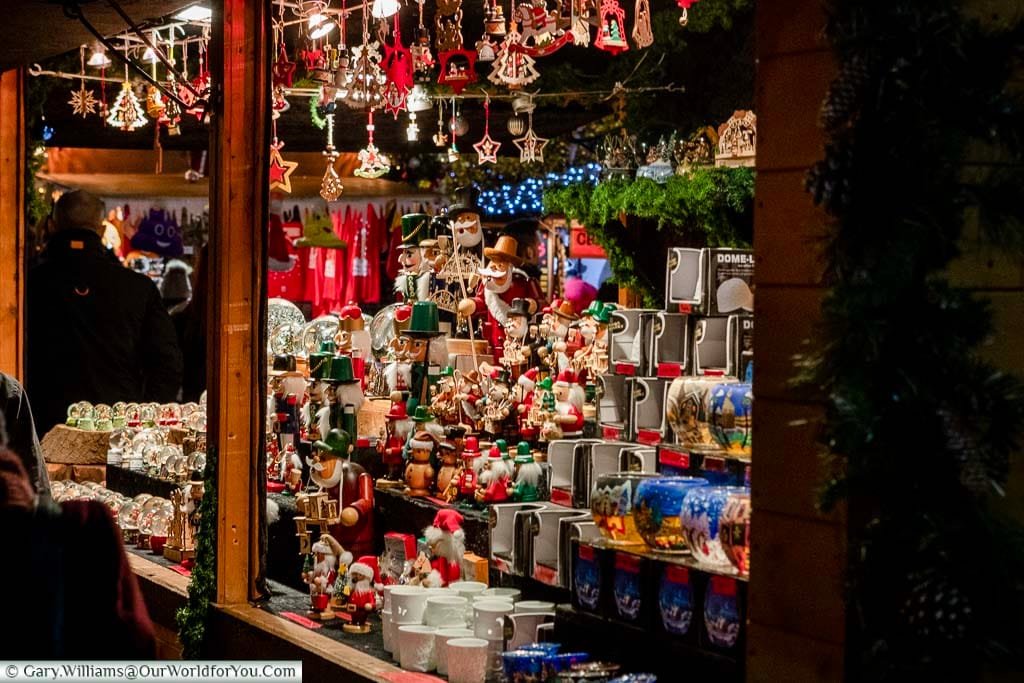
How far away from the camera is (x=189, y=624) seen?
173 inches

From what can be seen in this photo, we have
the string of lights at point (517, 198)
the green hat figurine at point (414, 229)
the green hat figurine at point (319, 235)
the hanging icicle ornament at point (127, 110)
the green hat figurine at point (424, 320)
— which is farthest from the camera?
the green hat figurine at point (319, 235)

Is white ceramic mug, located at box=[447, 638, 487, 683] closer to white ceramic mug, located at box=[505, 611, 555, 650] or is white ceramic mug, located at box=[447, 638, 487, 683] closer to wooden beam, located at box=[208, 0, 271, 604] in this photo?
white ceramic mug, located at box=[505, 611, 555, 650]

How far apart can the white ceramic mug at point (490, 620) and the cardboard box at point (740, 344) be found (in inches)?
33.6

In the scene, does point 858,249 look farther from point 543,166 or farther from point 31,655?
point 543,166

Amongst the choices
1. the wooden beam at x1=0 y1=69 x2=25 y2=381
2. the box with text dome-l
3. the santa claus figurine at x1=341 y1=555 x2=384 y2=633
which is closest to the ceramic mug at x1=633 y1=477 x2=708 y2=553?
the box with text dome-l

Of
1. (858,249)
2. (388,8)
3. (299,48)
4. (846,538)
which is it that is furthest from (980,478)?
(299,48)

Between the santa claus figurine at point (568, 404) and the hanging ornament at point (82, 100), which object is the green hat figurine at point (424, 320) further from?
the hanging ornament at point (82, 100)

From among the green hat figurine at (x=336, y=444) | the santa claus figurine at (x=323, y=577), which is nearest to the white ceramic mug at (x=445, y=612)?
the santa claus figurine at (x=323, y=577)

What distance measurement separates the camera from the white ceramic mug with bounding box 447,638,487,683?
349cm

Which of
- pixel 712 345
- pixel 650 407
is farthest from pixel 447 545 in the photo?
pixel 712 345

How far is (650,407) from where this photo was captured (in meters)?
3.46

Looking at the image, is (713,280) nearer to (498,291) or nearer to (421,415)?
(421,415)

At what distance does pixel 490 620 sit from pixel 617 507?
0.58m

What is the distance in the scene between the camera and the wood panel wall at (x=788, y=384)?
7.89ft
